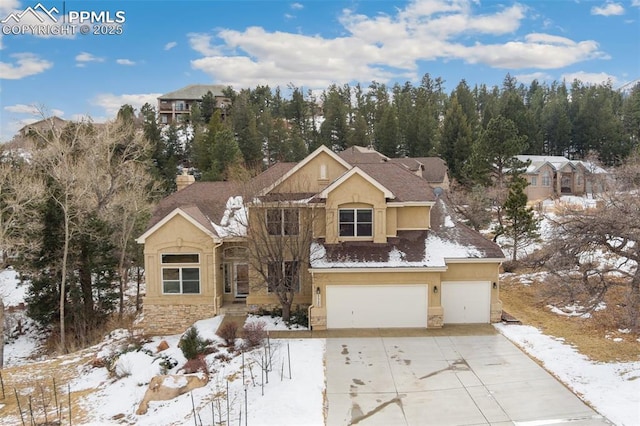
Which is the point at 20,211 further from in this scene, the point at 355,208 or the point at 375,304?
the point at 375,304

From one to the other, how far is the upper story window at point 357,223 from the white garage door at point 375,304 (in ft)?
7.95

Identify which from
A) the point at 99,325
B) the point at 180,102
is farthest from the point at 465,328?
the point at 180,102

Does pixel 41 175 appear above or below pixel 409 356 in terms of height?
above

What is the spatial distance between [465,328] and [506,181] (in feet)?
81.9

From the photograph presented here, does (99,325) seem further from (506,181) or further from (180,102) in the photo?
(180,102)

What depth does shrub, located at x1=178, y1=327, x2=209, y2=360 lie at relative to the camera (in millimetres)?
15594

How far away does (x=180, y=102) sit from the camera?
84.4 m

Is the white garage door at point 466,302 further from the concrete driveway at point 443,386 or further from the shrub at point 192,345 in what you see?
the shrub at point 192,345

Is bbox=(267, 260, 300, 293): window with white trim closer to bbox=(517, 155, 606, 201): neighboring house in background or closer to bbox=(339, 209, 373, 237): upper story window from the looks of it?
bbox=(339, 209, 373, 237): upper story window

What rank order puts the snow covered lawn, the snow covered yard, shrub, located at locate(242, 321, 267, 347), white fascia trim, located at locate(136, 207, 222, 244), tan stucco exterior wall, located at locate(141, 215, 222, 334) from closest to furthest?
the snow covered lawn, the snow covered yard, shrub, located at locate(242, 321, 267, 347), white fascia trim, located at locate(136, 207, 222, 244), tan stucco exterior wall, located at locate(141, 215, 222, 334)

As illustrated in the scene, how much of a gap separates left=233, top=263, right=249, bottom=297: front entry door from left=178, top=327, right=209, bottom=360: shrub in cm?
473

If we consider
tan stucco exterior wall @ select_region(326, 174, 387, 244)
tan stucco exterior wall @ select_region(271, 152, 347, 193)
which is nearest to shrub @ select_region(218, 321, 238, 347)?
tan stucco exterior wall @ select_region(326, 174, 387, 244)

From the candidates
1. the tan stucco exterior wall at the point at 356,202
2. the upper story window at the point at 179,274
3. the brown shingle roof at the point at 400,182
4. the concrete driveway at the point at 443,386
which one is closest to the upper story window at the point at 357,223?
the tan stucco exterior wall at the point at 356,202

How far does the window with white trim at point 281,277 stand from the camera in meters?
18.5
